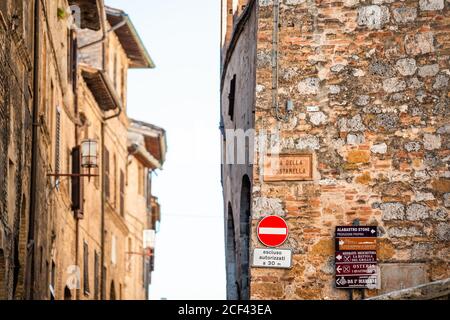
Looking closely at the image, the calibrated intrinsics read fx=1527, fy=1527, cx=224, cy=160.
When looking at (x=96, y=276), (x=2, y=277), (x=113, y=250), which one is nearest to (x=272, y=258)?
(x=2, y=277)

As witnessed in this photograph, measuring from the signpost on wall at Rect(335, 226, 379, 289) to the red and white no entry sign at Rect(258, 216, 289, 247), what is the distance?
2.06 feet

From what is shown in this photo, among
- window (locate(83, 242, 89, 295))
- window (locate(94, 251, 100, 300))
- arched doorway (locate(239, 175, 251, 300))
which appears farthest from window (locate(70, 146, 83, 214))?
arched doorway (locate(239, 175, 251, 300))

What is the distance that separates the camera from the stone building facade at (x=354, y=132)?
17.3 metres

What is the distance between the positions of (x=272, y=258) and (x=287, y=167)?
1.09 metres

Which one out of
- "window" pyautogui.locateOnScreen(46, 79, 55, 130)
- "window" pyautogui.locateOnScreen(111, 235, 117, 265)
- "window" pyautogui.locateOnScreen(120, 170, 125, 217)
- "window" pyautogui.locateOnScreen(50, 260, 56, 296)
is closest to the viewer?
"window" pyautogui.locateOnScreen(46, 79, 55, 130)

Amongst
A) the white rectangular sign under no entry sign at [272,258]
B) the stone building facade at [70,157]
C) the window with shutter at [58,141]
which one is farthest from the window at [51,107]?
the white rectangular sign under no entry sign at [272,258]

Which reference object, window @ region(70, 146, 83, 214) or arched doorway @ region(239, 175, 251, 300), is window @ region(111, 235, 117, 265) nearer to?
window @ region(70, 146, 83, 214)

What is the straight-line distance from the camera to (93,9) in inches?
1183

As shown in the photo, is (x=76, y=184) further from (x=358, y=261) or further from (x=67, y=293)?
(x=358, y=261)

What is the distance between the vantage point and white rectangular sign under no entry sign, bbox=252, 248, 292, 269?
1731 centimetres

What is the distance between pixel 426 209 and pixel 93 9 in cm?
1408

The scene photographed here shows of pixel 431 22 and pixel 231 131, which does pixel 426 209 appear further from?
pixel 231 131

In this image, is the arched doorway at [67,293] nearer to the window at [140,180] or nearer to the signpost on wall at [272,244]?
the signpost on wall at [272,244]

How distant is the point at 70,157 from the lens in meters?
29.2
